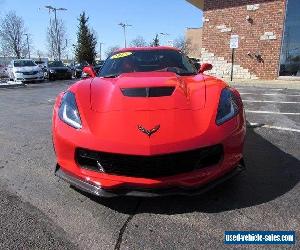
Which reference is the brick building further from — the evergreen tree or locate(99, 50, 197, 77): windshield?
the evergreen tree

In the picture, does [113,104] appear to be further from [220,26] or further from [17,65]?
[17,65]

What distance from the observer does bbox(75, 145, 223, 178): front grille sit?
2711 millimetres

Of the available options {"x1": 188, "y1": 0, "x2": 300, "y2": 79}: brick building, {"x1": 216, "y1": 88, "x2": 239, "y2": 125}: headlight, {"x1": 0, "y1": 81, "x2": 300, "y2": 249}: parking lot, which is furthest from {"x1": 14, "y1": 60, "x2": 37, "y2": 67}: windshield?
{"x1": 216, "y1": 88, "x2": 239, "y2": 125}: headlight

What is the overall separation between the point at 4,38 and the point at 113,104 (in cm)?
5989

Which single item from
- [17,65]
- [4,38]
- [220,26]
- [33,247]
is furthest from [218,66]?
[4,38]

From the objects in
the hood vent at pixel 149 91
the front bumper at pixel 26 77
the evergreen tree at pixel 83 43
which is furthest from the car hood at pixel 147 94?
the evergreen tree at pixel 83 43

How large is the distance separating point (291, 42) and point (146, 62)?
566 inches

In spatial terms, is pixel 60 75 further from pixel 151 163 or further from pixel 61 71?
pixel 151 163

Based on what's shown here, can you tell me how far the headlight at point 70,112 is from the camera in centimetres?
303

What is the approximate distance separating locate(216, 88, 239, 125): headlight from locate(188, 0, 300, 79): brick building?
15.2m

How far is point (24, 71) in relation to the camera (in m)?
20.9

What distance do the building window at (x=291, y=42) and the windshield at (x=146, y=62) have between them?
1388 centimetres

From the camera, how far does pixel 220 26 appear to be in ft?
62.6

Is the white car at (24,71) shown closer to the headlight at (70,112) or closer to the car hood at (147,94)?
the car hood at (147,94)
